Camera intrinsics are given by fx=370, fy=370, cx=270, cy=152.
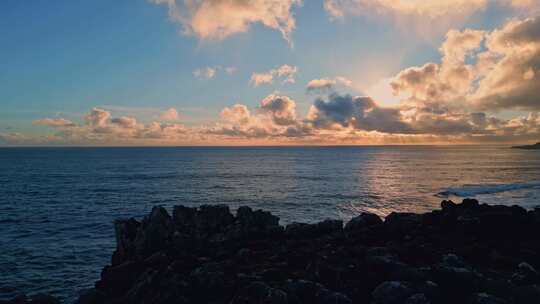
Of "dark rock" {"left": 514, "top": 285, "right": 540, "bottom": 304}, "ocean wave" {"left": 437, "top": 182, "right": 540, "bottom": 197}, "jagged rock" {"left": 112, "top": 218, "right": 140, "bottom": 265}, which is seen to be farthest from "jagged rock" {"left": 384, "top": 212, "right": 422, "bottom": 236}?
"ocean wave" {"left": 437, "top": 182, "right": 540, "bottom": 197}

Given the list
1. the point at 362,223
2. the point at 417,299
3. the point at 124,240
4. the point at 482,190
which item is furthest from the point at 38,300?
the point at 482,190

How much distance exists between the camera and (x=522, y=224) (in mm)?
25438

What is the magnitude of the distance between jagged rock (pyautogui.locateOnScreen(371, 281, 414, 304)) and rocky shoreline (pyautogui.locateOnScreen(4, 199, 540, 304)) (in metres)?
0.04

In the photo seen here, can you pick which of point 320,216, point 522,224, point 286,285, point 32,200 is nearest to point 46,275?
point 286,285

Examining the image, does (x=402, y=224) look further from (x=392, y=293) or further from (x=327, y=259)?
(x=392, y=293)

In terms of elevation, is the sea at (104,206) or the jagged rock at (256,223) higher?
the jagged rock at (256,223)

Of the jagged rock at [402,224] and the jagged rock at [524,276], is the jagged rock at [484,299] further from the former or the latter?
the jagged rock at [402,224]

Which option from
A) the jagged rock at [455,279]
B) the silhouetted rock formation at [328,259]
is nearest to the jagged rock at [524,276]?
the silhouetted rock formation at [328,259]

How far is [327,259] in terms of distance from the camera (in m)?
19.8

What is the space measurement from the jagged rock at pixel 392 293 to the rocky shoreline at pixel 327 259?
0.04 m

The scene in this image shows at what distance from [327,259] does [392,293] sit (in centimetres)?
557

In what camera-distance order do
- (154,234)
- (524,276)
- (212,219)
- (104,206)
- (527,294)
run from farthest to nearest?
(104,206) → (212,219) → (154,234) → (524,276) → (527,294)

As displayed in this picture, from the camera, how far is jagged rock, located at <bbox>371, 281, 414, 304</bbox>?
14.3 m

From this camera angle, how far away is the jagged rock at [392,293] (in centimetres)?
1427
